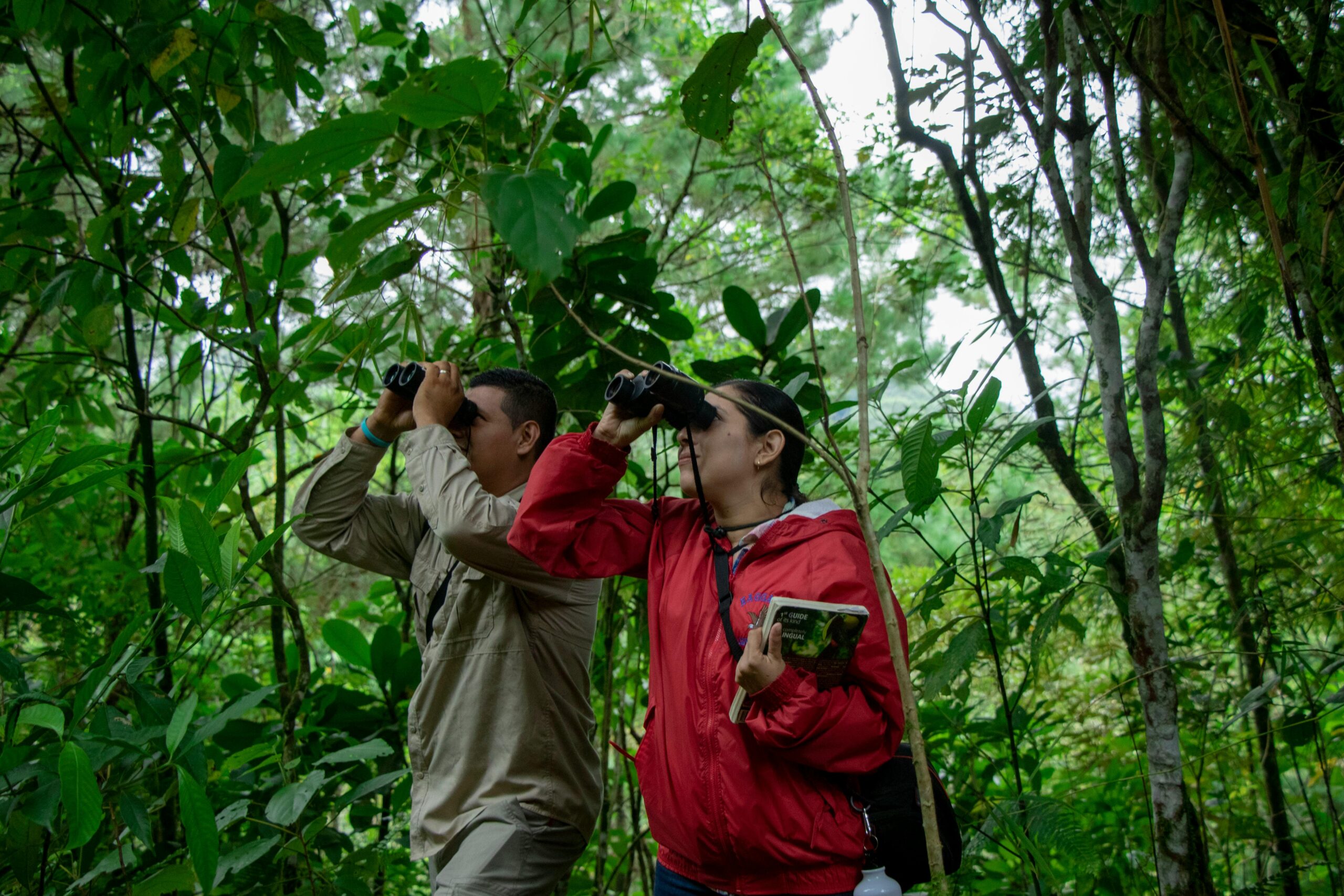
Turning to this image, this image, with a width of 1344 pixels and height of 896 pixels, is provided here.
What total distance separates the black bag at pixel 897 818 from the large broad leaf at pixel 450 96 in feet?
2.19

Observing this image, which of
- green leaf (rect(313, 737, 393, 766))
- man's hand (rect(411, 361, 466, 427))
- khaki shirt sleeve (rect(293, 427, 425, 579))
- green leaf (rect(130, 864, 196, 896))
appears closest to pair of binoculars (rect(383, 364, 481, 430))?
man's hand (rect(411, 361, 466, 427))

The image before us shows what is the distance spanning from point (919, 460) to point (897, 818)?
460 millimetres

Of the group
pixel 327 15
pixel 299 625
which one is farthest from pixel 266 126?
pixel 299 625

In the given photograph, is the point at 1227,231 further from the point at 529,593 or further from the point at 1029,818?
the point at 529,593

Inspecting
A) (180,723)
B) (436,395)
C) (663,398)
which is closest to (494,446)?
(436,395)

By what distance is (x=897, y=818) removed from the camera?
113 cm

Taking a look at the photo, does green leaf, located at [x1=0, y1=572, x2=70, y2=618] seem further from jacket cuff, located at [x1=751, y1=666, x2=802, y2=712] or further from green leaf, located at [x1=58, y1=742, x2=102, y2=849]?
jacket cuff, located at [x1=751, y1=666, x2=802, y2=712]

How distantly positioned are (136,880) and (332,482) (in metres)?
0.65

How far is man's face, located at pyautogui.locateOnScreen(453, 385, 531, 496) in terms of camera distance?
164 cm

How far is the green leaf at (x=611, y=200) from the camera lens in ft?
6.12

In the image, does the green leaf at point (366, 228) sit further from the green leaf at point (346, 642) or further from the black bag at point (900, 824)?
the green leaf at point (346, 642)

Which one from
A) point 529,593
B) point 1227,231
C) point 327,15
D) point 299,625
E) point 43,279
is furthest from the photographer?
point 327,15

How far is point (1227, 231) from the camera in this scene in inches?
82.2

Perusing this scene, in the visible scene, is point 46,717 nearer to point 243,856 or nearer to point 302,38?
point 243,856
